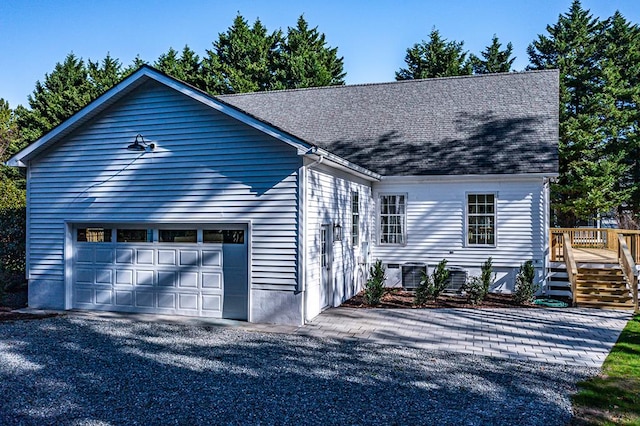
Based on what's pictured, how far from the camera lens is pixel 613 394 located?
17.9 ft

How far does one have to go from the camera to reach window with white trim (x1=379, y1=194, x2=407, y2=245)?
1373cm

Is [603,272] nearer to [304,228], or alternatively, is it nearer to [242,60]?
[304,228]

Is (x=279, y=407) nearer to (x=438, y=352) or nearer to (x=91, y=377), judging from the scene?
(x=91, y=377)

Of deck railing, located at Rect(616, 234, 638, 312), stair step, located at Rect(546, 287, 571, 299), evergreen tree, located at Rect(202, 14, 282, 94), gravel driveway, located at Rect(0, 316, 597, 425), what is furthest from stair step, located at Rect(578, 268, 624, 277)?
evergreen tree, located at Rect(202, 14, 282, 94)

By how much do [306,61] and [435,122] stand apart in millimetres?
18260

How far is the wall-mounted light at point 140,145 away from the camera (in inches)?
385

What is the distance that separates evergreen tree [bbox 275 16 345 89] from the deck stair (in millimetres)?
21996

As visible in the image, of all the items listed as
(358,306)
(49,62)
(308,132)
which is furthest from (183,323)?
(49,62)

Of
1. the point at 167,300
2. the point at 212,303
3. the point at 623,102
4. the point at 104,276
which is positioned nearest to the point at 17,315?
the point at 104,276

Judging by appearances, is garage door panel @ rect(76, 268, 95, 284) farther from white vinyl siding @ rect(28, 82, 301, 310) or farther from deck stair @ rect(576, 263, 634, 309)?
deck stair @ rect(576, 263, 634, 309)

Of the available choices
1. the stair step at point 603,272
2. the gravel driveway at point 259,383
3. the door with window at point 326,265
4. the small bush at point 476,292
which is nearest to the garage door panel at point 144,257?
the gravel driveway at point 259,383

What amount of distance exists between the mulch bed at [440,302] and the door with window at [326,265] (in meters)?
0.85

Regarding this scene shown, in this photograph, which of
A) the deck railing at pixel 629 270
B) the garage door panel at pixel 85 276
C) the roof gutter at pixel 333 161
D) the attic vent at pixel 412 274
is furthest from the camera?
the attic vent at pixel 412 274

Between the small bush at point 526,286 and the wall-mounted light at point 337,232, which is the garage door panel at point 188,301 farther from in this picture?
the small bush at point 526,286
